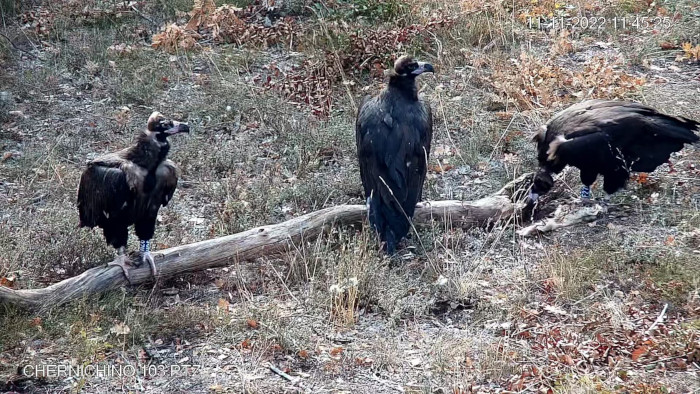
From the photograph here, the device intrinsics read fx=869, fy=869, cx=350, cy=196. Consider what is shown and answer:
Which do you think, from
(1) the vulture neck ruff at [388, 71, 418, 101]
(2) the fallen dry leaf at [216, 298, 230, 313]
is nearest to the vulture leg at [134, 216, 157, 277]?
(2) the fallen dry leaf at [216, 298, 230, 313]

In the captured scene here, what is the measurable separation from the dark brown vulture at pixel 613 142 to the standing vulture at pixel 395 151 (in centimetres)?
112

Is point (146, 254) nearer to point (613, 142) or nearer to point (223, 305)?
point (223, 305)

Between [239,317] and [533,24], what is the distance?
6536mm

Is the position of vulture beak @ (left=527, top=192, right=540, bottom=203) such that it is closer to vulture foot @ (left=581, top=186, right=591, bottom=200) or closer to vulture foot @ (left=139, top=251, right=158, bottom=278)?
vulture foot @ (left=581, top=186, right=591, bottom=200)

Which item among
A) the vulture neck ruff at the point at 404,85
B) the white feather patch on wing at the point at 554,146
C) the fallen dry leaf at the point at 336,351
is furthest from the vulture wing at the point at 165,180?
the white feather patch on wing at the point at 554,146

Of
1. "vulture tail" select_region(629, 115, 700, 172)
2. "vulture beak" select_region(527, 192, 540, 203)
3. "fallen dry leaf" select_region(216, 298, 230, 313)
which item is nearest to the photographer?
"fallen dry leaf" select_region(216, 298, 230, 313)

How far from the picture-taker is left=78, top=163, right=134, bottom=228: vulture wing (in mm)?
6223

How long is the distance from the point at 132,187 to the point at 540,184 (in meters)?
3.45

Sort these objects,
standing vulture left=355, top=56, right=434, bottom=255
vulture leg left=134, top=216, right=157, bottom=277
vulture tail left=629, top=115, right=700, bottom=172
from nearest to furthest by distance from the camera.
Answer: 1. vulture leg left=134, top=216, right=157, bottom=277
2. standing vulture left=355, top=56, right=434, bottom=255
3. vulture tail left=629, top=115, right=700, bottom=172

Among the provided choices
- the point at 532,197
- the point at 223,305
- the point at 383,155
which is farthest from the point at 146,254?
the point at 532,197

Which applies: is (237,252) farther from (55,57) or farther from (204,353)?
(55,57)

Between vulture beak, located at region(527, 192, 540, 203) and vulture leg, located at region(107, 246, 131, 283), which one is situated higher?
vulture leg, located at region(107, 246, 131, 283)

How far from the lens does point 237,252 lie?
6.57 m

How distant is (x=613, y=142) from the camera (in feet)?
23.7
